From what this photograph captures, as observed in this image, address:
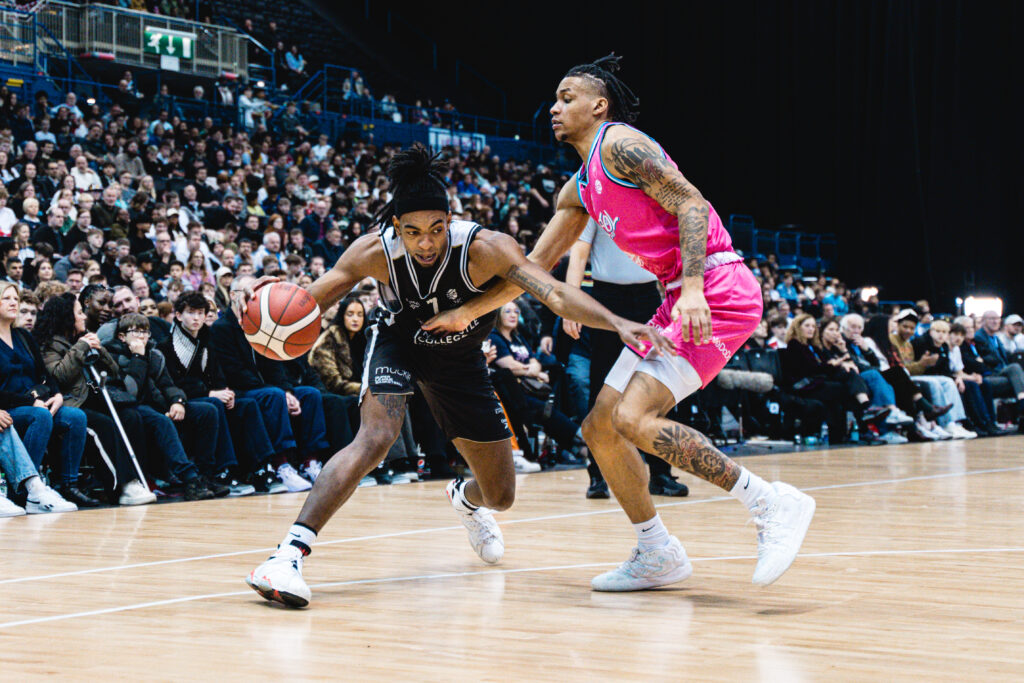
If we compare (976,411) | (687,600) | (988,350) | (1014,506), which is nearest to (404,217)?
(687,600)

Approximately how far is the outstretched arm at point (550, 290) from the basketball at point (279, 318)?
67cm

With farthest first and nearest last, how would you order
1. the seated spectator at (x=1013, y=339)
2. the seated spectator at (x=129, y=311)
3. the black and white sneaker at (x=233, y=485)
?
the seated spectator at (x=1013, y=339), the seated spectator at (x=129, y=311), the black and white sneaker at (x=233, y=485)

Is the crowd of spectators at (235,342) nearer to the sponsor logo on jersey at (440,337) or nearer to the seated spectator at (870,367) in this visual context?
the seated spectator at (870,367)

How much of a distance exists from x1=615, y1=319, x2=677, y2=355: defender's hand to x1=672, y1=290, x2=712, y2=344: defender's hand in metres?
0.07

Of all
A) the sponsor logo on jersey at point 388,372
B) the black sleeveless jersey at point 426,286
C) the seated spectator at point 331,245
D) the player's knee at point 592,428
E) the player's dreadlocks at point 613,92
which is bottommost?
the player's knee at point 592,428

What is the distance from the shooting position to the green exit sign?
22.0 metres

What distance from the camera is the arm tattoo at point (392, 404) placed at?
14.6 ft

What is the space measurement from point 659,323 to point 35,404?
15.3ft

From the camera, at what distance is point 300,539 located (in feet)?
13.5

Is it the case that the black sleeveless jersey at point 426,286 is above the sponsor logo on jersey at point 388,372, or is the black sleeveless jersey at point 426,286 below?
above

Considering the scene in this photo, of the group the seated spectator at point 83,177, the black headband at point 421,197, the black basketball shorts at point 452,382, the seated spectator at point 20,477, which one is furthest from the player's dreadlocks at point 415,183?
the seated spectator at point 83,177

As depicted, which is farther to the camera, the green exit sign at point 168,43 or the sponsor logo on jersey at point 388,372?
the green exit sign at point 168,43

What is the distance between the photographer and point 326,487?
4219mm

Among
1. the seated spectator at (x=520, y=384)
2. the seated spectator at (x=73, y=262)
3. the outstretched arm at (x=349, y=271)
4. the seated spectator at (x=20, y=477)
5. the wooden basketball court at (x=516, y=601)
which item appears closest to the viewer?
the wooden basketball court at (x=516, y=601)
